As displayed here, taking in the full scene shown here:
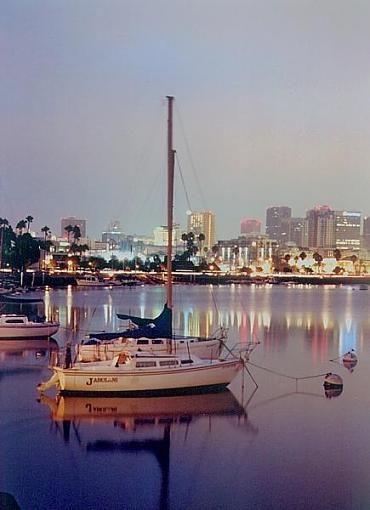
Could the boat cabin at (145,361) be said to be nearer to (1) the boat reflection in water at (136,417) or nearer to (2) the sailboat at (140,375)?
(2) the sailboat at (140,375)

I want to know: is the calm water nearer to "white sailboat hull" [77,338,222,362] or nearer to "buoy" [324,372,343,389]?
"buoy" [324,372,343,389]

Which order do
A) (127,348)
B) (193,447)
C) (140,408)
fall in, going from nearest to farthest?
1. (193,447)
2. (140,408)
3. (127,348)

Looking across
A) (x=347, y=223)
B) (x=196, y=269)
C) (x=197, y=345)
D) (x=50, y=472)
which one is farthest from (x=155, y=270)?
(x=50, y=472)

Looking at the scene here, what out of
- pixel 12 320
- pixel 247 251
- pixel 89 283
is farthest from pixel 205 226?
pixel 12 320

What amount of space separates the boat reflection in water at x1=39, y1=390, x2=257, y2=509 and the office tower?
170ft

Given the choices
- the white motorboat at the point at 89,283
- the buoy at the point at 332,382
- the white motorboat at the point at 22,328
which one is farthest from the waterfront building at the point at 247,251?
the buoy at the point at 332,382

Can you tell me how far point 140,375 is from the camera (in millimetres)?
4668

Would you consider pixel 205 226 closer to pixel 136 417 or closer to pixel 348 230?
pixel 348 230

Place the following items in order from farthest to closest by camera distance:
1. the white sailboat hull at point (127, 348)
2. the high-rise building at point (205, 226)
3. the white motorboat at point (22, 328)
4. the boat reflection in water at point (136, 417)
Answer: the high-rise building at point (205, 226)
the white motorboat at point (22, 328)
the white sailboat hull at point (127, 348)
the boat reflection in water at point (136, 417)

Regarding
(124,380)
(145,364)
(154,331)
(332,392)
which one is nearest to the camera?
(124,380)

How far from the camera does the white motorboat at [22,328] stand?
7.55 meters

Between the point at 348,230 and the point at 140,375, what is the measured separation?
5498 cm

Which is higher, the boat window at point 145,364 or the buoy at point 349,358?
the boat window at point 145,364

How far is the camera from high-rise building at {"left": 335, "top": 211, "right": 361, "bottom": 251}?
5618 cm
